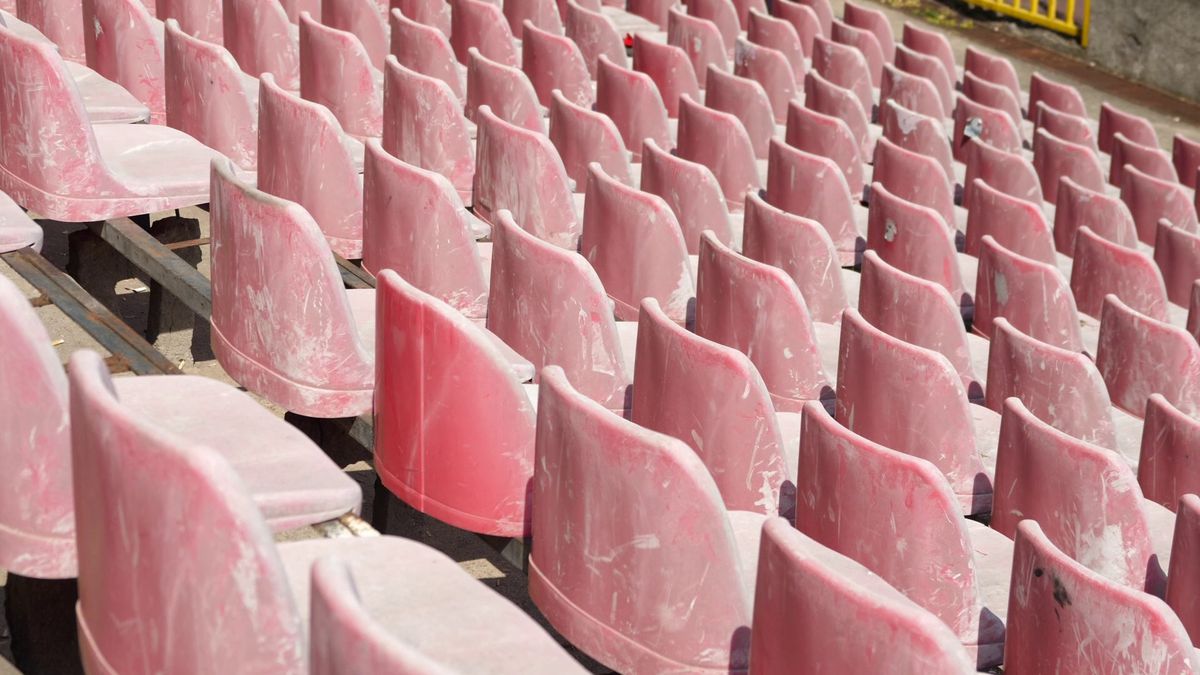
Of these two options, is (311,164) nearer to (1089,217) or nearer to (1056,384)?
(1056,384)

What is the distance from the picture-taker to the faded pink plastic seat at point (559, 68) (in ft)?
7.33

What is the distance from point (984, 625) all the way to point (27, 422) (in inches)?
24.9

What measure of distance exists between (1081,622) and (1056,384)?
0.52 m

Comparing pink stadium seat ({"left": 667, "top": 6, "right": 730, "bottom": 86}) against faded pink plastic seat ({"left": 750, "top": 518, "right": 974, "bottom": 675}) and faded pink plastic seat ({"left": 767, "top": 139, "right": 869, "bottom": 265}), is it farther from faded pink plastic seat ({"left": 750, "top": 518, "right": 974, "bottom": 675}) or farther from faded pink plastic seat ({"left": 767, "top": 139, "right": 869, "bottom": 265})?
faded pink plastic seat ({"left": 750, "top": 518, "right": 974, "bottom": 675})

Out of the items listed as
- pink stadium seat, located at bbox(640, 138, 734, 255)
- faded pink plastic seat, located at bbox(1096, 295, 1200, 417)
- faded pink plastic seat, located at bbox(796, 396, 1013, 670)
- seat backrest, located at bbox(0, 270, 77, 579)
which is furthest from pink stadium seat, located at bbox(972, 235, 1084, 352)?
seat backrest, located at bbox(0, 270, 77, 579)

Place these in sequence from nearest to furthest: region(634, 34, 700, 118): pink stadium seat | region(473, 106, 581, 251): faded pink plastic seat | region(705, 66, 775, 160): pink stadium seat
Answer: region(473, 106, 581, 251): faded pink plastic seat < region(705, 66, 775, 160): pink stadium seat < region(634, 34, 700, 118): pink stadium seat

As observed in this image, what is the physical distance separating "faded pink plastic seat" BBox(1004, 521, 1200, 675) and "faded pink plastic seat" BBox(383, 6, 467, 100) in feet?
3.97

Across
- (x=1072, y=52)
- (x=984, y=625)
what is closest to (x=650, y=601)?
(x=984, y=625)

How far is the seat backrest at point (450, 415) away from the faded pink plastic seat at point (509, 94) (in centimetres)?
86

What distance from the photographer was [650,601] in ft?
2.99

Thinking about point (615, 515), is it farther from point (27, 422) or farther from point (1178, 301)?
point (1178, 301)

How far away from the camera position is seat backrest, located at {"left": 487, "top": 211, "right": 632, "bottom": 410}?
1200mm

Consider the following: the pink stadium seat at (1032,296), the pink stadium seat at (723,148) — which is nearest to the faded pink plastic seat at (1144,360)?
the pink stadium seat at (1032,296)

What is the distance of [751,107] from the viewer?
2.24 metres
